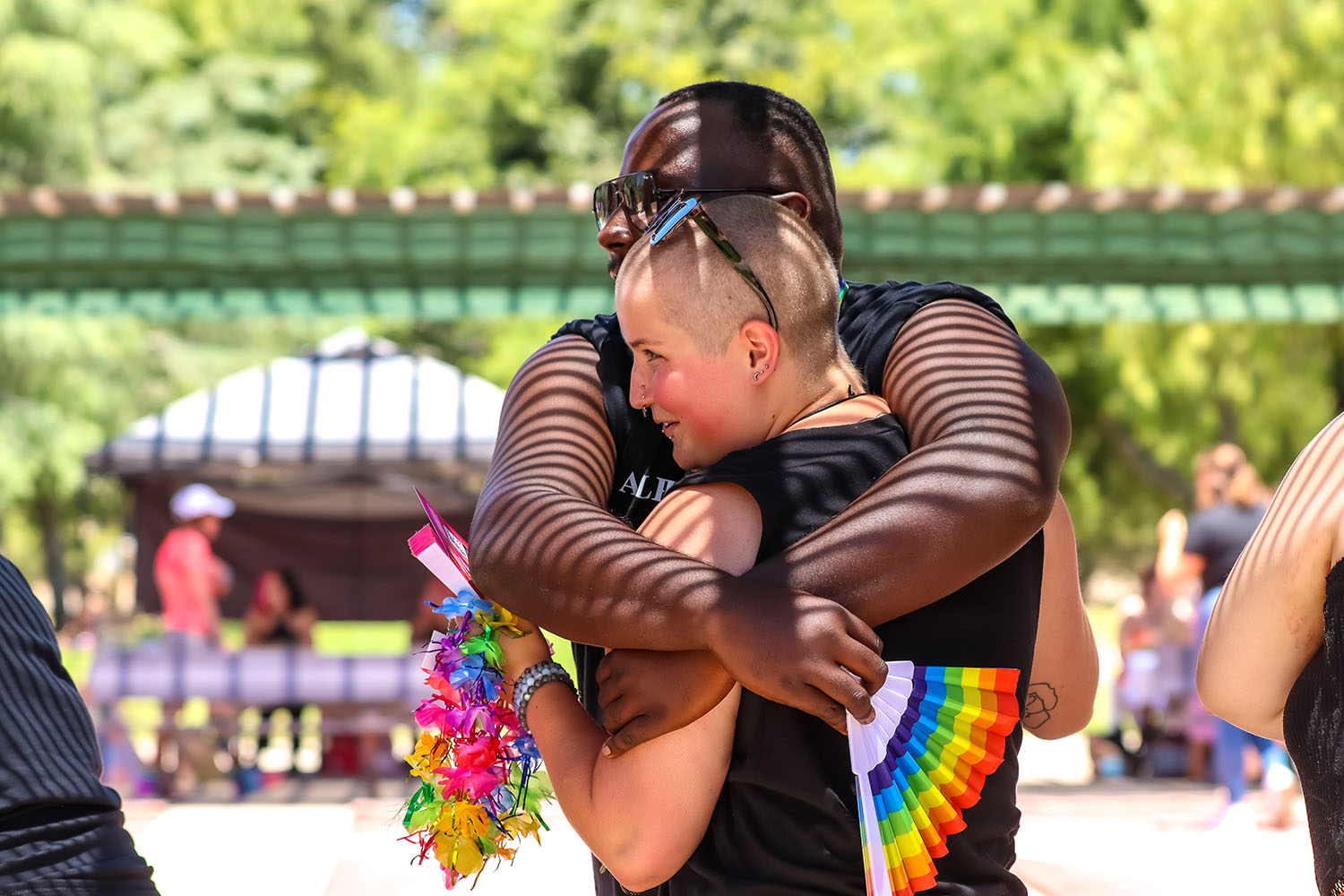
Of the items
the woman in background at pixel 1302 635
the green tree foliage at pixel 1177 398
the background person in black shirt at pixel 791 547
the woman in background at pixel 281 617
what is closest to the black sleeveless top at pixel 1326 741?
A: the woman in background at pixel 1302 635

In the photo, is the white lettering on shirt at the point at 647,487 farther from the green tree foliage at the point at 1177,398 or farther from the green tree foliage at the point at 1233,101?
the green tree foliage at the point at 1233,101

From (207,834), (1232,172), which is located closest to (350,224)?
(207,834)

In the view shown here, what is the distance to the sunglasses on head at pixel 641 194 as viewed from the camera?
5.24ft

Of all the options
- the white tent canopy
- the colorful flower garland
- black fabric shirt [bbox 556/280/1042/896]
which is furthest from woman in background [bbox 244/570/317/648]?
black fabric shirt [bbox 556/280/1042/896]

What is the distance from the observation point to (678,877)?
1.53 meters

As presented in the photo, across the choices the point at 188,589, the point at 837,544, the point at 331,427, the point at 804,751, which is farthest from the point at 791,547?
the point at 331,427

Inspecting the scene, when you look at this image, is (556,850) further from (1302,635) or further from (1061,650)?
(1302,635)

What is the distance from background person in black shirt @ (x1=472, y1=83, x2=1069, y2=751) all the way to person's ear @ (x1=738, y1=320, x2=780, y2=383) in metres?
0.17

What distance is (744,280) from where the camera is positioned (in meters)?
1.49

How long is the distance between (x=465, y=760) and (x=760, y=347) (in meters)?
0.67

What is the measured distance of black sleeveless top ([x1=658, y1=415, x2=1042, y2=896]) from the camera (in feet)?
4.73

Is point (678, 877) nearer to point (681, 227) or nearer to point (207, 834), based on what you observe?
point (681, 227)

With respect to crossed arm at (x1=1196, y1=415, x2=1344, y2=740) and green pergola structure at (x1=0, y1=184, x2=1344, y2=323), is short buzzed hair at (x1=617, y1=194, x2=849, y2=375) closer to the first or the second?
crossed arm at (x1=1196, y1=415, x2=1344, y2=740)

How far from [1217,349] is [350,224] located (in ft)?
44.2
